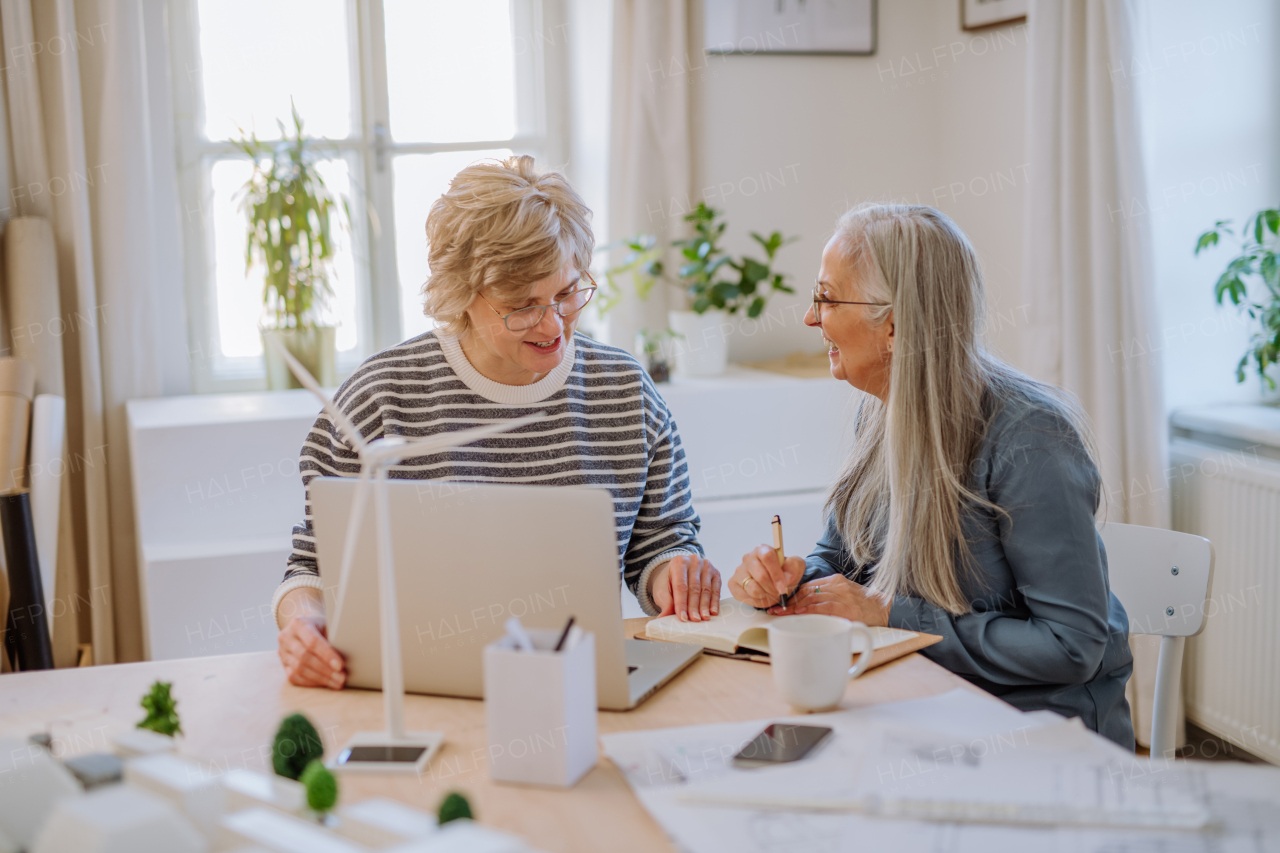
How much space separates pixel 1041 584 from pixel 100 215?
2.27m

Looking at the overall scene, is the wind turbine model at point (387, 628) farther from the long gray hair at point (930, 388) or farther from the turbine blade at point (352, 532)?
the long gray hair at point (930, 388)

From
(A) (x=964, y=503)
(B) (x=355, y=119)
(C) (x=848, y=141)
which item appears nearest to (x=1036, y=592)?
(A) (x=964, y=503)

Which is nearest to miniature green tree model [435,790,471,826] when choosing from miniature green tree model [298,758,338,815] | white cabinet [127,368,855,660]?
miniature green tree model [298,758,338,815]

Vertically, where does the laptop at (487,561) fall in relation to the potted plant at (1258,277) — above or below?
below

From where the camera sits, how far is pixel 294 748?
910 mm

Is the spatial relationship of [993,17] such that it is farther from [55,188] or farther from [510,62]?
[55,188]

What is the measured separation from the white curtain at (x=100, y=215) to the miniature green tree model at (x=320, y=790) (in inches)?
81.5

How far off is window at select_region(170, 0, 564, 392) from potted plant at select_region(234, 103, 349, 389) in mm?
128

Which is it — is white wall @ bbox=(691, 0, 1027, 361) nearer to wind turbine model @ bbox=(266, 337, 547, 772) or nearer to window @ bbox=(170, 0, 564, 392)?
window @ bbox=(170, 0, 564, 392)

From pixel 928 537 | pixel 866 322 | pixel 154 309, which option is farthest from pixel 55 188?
pixel 928 537

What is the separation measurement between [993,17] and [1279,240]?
948mm

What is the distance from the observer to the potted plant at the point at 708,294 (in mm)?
2873

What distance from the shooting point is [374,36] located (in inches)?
118

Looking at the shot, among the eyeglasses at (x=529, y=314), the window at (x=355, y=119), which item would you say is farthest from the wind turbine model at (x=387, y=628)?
the window at (x=355, y=119)
